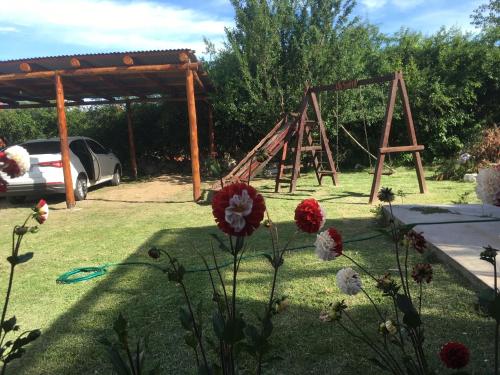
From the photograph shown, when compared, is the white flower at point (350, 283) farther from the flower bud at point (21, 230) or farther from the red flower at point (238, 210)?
the flower bud at point (21, 230)

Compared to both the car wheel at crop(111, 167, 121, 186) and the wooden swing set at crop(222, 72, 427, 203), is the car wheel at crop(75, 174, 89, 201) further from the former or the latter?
the wooden swing set at crop(222, 72, 427, 203)

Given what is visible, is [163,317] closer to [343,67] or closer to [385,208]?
[385,208]

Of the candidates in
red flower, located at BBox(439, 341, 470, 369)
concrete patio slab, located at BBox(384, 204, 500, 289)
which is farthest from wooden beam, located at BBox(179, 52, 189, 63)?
red flower, located at BBox(439, 341, 470, 369)

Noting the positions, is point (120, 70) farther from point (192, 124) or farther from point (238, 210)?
point (238, 210)

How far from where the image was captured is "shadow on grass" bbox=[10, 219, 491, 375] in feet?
8.20

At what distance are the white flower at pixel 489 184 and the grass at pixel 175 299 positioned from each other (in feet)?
4.04

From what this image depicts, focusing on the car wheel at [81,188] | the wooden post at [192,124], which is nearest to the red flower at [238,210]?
the wooden post at [192,124]

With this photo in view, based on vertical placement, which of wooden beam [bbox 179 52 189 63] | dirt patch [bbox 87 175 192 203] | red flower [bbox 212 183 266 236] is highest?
wooden beam [bbox 179 52 189 63]

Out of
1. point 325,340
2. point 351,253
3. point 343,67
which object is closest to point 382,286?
point 325,340

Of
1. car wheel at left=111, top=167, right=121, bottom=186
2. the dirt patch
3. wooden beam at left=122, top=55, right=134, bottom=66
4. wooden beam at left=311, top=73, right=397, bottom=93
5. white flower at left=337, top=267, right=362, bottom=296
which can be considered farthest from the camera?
car wheel at left=111, top=167, right=121, bottom=186

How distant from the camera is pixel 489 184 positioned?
1.44 meters

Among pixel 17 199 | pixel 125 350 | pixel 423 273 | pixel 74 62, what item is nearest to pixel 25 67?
pixel 74 62

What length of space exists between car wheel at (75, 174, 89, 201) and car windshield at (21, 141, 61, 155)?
0.74 meters

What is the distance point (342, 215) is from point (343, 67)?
690 centimetres
